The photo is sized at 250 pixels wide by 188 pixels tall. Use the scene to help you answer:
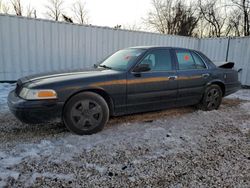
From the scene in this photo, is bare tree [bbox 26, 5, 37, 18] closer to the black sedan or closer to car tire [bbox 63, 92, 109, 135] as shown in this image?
the black sedan

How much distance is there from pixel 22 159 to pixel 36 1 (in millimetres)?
25045

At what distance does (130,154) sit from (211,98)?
3062 millimetres

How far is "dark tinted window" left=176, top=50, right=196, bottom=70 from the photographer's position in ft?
15.2

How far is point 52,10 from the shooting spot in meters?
26.5

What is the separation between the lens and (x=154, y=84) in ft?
13.7

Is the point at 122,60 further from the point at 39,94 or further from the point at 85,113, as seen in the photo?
the point at 39,94

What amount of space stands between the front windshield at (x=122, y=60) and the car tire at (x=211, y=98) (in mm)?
1989

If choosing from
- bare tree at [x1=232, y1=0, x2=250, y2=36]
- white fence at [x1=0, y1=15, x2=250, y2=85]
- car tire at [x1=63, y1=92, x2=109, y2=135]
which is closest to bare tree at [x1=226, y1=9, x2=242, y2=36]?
bare tree at [x1=232, y1=0, x2=250, y2=36]

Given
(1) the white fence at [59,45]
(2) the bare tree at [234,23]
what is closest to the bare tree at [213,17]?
(2) the bare tree at [234,23]

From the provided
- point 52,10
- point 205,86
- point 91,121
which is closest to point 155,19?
point 52,10

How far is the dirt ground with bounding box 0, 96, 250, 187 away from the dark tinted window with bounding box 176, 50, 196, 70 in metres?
1.19

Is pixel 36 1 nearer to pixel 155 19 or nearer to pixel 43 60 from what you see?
pixel 155 19

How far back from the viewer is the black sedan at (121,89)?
3285 mm

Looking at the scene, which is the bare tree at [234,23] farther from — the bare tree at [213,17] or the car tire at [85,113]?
the car tire at [85,113]
